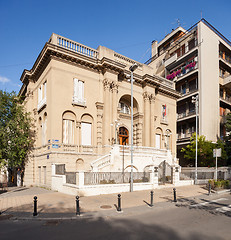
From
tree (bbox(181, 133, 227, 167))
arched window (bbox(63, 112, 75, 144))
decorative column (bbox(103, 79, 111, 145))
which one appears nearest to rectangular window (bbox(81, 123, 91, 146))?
arched window (bbox(63, 112, 75, 144))

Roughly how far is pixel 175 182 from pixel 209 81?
75.9ft

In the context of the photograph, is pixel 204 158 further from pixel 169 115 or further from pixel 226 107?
pixel 226 107

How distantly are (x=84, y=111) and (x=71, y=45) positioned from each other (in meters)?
7.95

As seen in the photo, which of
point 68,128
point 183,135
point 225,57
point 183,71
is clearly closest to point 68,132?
point 68,128

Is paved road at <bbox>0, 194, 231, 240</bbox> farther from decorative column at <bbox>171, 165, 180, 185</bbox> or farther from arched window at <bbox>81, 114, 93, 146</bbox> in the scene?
arched window at <bbox>81, 114, 93, 146</bbox>

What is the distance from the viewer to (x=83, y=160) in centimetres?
2170

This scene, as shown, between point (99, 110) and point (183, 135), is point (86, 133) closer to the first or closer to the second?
point (99, 110)

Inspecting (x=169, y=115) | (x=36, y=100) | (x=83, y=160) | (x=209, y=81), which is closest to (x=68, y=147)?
(x=83, y=160)

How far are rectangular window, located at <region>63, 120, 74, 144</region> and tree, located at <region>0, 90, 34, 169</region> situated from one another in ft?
19.6

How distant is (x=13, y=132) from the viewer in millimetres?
24094

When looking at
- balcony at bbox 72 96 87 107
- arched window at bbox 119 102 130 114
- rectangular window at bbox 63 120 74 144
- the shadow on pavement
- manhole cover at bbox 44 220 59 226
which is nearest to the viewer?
the shadow on pavement

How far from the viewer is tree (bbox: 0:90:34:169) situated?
23.3 meters

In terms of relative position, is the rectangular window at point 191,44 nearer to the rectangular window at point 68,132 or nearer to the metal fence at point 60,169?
the rectangular window at point 68,132

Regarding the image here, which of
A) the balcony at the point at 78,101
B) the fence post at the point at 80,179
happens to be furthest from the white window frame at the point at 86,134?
the fence post at the point at 80,179
